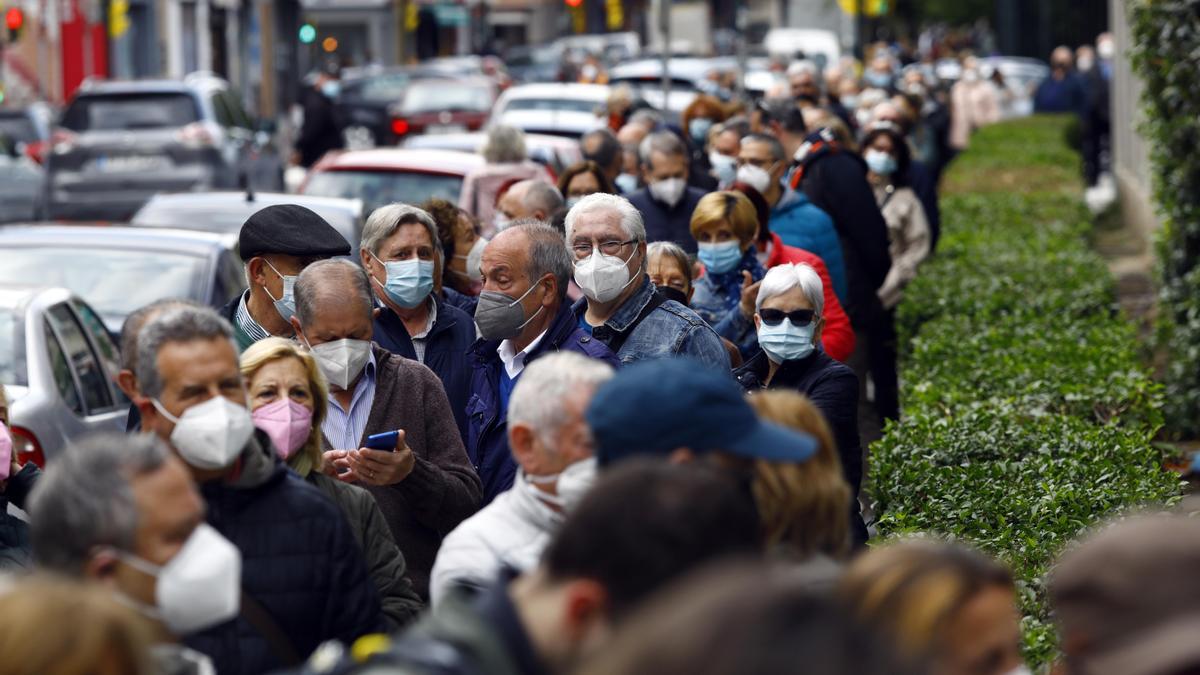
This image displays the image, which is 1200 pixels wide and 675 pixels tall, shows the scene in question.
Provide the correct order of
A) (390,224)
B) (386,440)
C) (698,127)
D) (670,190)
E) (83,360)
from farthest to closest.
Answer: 1. (698,127)
2. (670,190)
3. (83,360)
4. (390,224)
5. (386,440)

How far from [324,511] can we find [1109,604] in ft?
6.03

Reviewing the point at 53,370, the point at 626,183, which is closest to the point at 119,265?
the point at 53,370

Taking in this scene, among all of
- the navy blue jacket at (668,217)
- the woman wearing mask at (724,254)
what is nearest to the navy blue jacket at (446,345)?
the woman wearing mask at (724,254)

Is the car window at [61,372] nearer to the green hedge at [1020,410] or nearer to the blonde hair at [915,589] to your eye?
the green hedge at [1020,410]

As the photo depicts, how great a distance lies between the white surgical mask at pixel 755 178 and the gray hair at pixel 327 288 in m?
3.95

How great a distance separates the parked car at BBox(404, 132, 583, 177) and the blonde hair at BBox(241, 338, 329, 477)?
1020 centimetres

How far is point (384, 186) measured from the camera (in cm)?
1427

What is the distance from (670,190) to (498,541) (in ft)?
19.9

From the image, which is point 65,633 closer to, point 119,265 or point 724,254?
point 724,254

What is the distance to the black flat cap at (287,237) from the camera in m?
7.06

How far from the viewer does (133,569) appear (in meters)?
3.55

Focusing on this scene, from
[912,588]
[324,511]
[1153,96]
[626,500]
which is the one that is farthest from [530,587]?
[1153,96]

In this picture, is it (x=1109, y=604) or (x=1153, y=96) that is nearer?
Result: (x=1109, y=604)

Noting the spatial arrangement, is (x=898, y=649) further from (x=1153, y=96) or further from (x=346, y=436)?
(x=1153, y=96)
